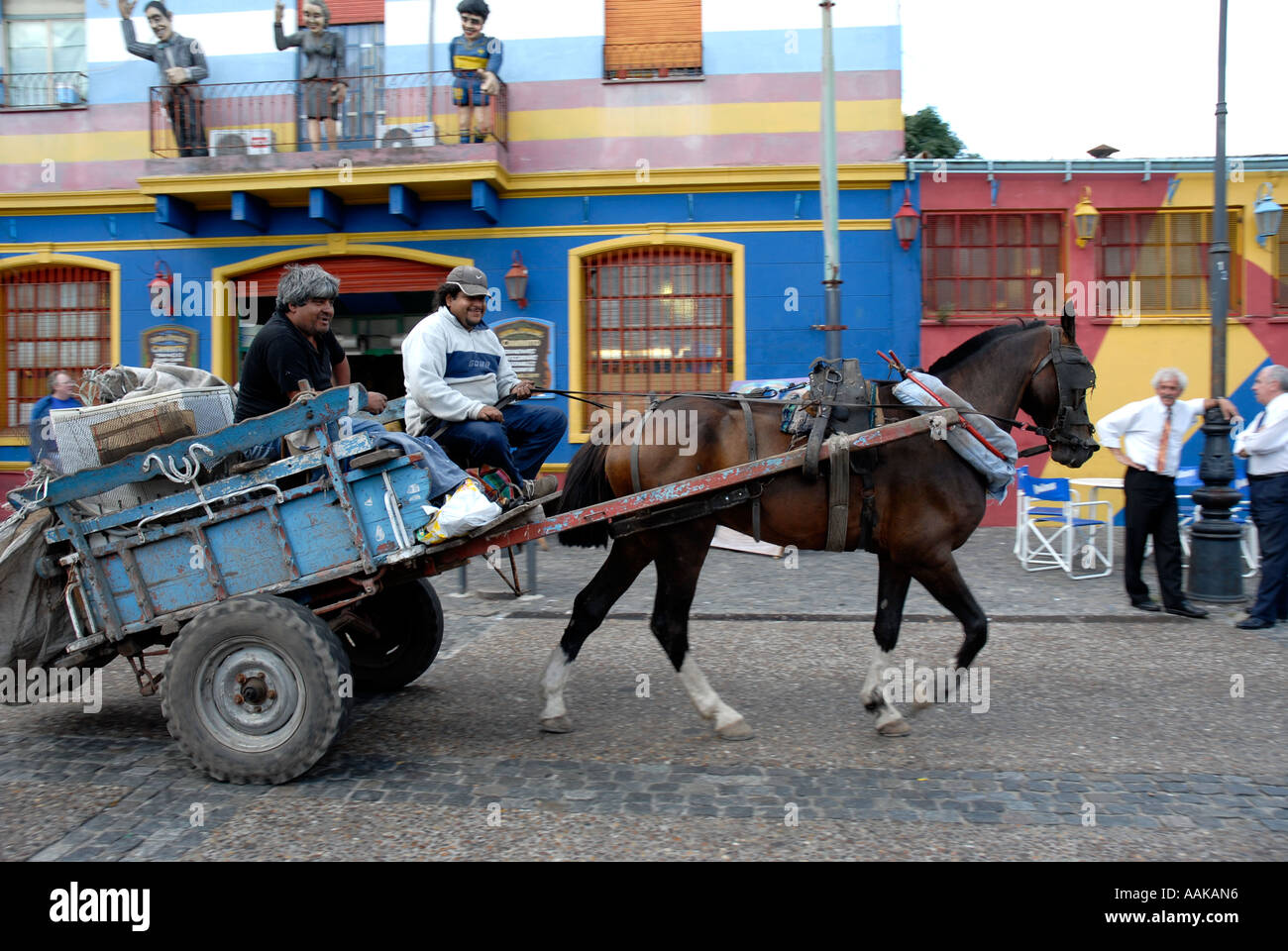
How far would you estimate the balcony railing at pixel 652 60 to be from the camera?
11.7 meters

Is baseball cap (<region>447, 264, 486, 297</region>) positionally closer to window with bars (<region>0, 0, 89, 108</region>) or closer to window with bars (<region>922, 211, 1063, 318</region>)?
window with bars (<region>922, 211, 1063, 318</region>)

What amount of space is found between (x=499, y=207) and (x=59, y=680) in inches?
335

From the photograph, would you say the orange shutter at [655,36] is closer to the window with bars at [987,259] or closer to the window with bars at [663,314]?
the window with bars at [663,314]

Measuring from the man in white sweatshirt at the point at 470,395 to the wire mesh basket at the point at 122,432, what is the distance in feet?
3.53

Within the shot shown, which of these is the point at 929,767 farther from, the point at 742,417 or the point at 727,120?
the point at 727,120

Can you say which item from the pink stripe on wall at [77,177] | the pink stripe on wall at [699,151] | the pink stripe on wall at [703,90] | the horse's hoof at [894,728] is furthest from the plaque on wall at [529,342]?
the horse's hoof at [894,728]

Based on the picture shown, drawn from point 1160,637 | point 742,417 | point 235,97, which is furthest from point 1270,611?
point 235,97

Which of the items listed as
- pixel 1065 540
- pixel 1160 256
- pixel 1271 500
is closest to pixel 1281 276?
pixel 1160 256

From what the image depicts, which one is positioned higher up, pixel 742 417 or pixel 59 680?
pixel 742 417

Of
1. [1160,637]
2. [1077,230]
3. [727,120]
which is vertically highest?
[727,120]

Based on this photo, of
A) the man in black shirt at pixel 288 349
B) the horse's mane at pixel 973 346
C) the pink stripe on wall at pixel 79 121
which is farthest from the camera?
the pink stripe on wall at pixel 79 121

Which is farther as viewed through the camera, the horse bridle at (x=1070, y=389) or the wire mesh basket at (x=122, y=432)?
the horse bridle at (x=1070, y=389)

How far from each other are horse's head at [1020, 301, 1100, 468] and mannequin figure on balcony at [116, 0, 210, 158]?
10.7 m

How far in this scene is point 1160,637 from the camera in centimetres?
672
